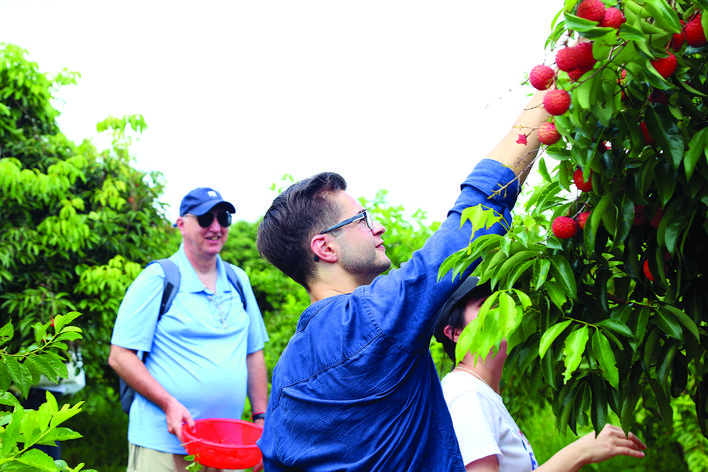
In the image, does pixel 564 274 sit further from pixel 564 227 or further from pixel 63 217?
pixel 63 217

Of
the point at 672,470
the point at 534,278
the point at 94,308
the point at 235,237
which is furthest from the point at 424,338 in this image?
the point at 235,237

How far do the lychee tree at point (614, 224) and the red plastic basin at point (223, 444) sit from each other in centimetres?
190

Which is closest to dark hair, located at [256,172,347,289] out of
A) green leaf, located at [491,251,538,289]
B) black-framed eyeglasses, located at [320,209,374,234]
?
black-framed eyeglasses, located at [320,209,374,234]

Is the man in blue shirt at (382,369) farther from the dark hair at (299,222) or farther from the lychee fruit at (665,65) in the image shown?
the lychee fruit at (665,65)

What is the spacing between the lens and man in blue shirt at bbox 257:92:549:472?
4.66 ft

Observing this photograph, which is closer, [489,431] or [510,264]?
[510,264]

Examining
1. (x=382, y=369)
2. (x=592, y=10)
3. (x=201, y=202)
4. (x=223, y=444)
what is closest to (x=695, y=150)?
(x=592, y=10)

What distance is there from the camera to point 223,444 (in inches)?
114

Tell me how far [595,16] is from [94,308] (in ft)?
17.9

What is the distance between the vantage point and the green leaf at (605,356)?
41.3 inches

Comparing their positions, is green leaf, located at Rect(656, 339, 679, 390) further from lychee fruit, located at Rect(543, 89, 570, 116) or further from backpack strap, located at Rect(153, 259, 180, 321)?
backpack strap, located at Rect(153, 259, 180, 321)

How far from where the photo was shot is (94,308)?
5.62 metres

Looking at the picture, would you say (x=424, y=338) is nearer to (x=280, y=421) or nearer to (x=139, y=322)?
(x=280, y=421)

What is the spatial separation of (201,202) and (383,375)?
2602 mm
